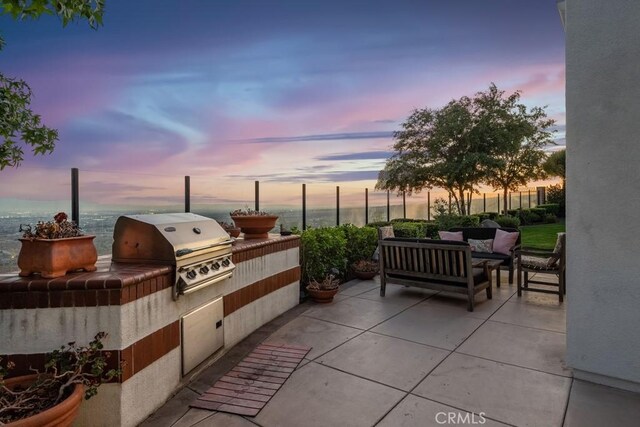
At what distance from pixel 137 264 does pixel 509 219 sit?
14.9m

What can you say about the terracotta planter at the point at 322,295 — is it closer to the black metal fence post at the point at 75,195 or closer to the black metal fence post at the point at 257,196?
the black metal fence post at the point at 257,196

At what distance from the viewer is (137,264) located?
267 centimetres

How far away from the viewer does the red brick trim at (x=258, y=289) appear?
349 cm

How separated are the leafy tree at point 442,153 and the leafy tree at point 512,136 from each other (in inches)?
13.8

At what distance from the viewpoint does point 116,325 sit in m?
2.11

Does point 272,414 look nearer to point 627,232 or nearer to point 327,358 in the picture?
point 327,358

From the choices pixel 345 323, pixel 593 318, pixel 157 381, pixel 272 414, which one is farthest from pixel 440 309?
pixel 157 381

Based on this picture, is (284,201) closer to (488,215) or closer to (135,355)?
(135,355)

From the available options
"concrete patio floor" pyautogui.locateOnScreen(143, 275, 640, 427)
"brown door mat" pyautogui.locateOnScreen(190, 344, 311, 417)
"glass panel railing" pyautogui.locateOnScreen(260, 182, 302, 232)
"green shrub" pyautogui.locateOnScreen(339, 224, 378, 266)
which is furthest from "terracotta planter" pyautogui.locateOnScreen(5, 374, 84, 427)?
"green shrub" pyautogui.locateOnScreen(339, 224, 378, 266)

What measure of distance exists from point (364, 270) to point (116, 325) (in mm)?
4938

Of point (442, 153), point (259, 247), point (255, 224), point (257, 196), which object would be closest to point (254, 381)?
point (259, 247)

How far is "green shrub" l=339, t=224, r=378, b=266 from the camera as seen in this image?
21.9 ft

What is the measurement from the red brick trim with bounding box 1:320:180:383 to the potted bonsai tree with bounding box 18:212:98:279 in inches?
19.5

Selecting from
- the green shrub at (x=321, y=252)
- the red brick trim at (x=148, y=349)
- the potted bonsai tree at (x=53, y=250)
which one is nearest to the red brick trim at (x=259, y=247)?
the green shrub at (x=321, y=252)
